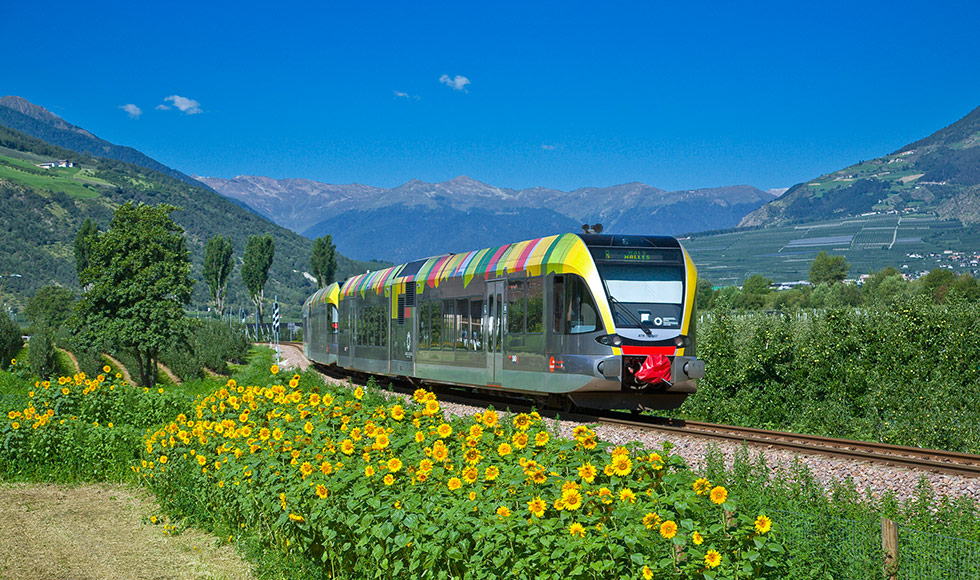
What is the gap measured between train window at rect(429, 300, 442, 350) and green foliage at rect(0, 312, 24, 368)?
37.7m

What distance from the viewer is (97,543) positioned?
7.98 metres

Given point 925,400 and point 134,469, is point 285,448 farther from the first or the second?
point 925,400

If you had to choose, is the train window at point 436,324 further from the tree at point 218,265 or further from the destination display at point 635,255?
the tree at point 218,265

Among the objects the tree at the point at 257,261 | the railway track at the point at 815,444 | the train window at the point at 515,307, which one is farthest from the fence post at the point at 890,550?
the tree at the point at 257,261

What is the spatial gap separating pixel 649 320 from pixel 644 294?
48 centimetres

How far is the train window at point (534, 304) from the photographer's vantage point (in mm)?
16422

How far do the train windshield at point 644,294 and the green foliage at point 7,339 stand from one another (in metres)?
44.6

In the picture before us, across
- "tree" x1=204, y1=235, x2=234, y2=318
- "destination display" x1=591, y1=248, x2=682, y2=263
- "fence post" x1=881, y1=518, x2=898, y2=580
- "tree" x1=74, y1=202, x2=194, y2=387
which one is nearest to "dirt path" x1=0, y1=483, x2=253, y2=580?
"fence post" x1=881, y1=518, x2=898, y2=580

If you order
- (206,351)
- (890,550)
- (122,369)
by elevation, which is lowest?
(122,369)

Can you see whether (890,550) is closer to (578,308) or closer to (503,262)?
(578,308)

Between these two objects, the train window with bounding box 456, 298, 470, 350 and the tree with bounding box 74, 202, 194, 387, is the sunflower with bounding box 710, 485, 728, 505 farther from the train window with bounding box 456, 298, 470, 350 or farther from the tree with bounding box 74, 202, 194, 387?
the tree with bounding box 74, 202, 194, 387

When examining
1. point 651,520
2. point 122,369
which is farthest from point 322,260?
point 651,520

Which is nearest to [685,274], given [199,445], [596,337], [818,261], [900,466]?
[596,337]

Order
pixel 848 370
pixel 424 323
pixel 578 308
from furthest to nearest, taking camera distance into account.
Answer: pixel 424 323, pixel 848 370, pixel 578 308
